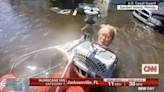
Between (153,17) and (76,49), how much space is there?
21.7 ft

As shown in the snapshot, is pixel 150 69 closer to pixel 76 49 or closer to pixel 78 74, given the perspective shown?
pixel 78 74

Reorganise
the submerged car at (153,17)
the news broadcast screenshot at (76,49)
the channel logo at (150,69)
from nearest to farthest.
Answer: the news broadcast screenshot at (76,49), the channel logo at (150,69), the submerged car at (153,17)

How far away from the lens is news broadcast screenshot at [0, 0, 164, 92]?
8.30 feet

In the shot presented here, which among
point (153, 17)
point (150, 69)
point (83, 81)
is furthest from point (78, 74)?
point (153, 17)

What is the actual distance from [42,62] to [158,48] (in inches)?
188

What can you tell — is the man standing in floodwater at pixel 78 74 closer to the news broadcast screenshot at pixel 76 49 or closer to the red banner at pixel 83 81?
the news broadcast screenshot at pixel 76 49

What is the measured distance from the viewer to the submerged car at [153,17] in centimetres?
744

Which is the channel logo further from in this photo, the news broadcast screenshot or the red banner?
the red banner

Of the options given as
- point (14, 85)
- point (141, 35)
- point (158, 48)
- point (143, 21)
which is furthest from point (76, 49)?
point (143, 21)

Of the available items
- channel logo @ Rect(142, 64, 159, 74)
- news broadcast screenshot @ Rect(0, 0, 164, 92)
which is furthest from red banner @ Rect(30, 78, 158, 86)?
channel logo @ Rect(142, 64, 159, 74)

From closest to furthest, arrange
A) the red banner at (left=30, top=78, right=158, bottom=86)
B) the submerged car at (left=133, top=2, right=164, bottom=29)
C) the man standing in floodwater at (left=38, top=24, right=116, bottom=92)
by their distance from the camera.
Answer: the red banner at (left=30, top=78, right=158, bottom=86) < the man standing in floodwater at (left=38, top=24, right=116, bottom=92) < the submerged car at (left=133, top=2, right=164, bottom=29)

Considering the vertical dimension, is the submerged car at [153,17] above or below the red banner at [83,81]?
above

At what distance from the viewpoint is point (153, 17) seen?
7.77 m

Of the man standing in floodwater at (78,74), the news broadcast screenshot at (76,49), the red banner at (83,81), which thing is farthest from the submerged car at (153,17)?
the red banner at (83,81)
